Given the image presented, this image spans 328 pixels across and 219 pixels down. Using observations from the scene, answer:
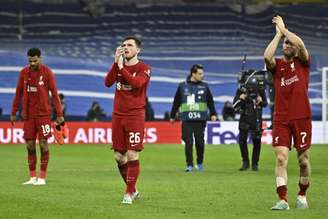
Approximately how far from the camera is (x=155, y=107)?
46094 millimetres

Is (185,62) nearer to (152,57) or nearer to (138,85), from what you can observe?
(152,57)

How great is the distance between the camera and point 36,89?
744 inches

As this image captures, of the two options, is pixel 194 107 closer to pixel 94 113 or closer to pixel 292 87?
pixel 292 87

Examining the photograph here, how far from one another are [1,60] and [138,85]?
106 feet

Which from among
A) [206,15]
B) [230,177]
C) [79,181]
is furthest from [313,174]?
[206,15]

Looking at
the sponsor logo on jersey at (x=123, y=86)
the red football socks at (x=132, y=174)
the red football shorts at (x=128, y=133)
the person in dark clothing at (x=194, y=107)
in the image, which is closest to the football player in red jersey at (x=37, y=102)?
the red football shorts at (x=128, y=133)

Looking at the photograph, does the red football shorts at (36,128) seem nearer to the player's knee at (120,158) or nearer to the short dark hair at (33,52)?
the short dark hair at (33,52)

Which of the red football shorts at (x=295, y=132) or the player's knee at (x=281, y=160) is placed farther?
the red football shorts at (x=295, y=132)

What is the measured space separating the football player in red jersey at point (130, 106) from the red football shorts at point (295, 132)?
2.19m

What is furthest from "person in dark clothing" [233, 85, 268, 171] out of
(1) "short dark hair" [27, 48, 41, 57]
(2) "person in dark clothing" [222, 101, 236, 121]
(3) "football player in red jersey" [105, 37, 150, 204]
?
(2) "person in dark clothing" [222, 101, 236, 121]

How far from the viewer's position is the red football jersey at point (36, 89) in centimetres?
1888

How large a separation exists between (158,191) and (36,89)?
11.0 feet

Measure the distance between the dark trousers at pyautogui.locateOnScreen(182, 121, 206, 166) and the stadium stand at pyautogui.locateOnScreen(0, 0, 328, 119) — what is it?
2156cm

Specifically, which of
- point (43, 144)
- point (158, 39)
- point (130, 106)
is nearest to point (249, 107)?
point (43, 144)
